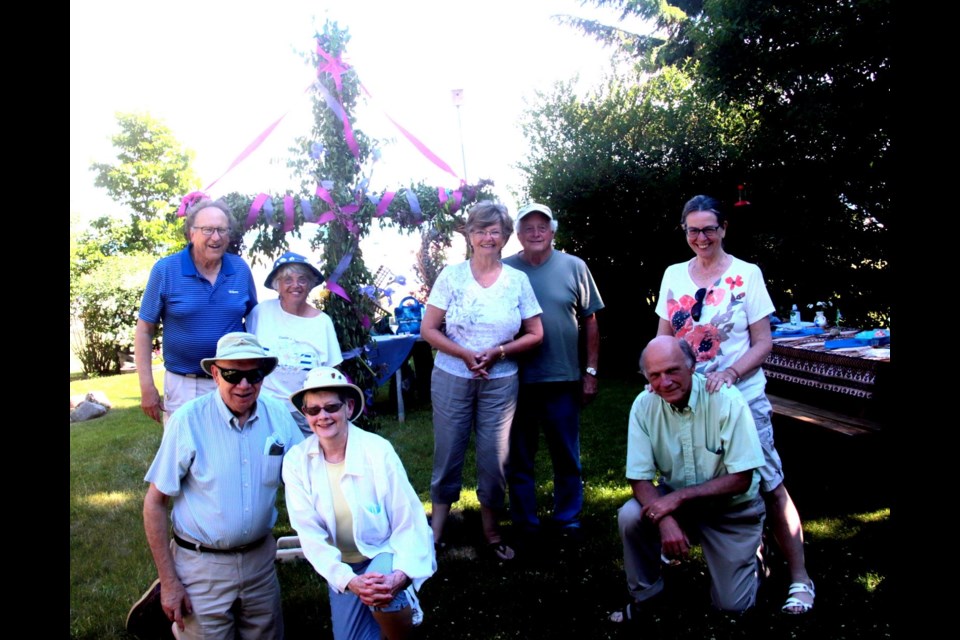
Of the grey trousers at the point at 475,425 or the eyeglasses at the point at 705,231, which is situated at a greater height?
the eyeglasses at the point at 705,231

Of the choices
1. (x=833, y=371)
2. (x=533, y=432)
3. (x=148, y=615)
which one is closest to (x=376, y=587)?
(x=148, y=615)

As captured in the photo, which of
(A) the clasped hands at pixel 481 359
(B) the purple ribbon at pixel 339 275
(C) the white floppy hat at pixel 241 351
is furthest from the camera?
(B) the purple ribbon at pixel 339 275

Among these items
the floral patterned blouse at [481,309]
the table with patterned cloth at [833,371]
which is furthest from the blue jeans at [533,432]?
the table with patterned cloth at [833,371]

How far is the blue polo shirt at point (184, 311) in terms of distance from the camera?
11.1 ft

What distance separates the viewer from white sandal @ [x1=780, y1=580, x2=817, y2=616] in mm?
3041

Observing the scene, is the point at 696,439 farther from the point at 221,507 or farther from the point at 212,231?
the point at 212,231

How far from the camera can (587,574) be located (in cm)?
361

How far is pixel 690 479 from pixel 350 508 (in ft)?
4.63

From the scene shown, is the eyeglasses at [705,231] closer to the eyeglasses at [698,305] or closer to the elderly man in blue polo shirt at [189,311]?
the eyeglasses at [698,305]

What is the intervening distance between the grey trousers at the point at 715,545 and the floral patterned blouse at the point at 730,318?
535mm

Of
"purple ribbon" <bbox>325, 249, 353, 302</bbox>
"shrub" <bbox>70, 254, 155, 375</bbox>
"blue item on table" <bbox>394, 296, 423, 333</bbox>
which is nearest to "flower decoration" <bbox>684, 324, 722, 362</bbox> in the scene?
"purple ribbon" <bbox>325, 249, 353, 302</bbox>
